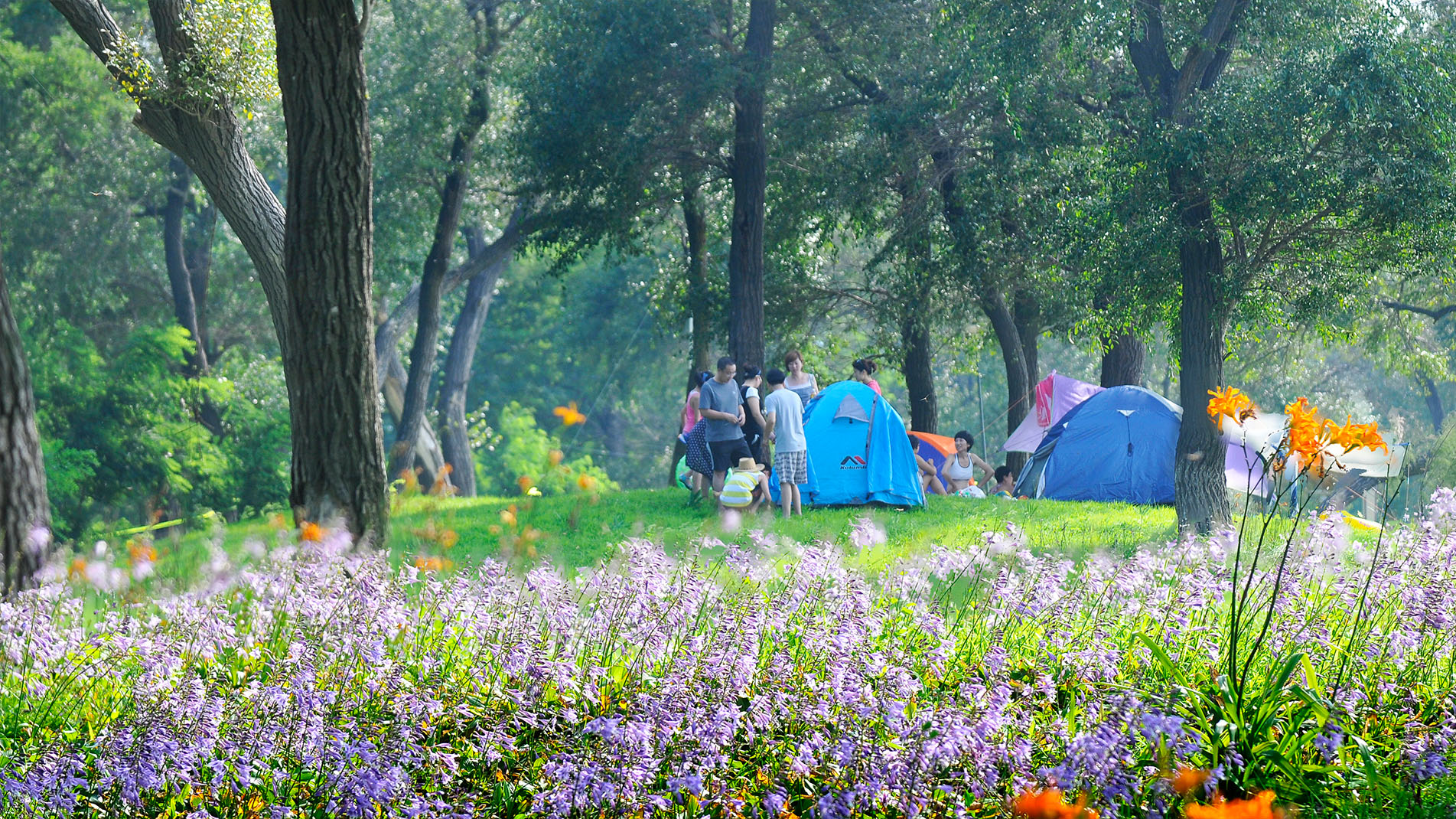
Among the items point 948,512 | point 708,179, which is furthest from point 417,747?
point 708,179

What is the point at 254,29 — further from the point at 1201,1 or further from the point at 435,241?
A: the point at 435,241

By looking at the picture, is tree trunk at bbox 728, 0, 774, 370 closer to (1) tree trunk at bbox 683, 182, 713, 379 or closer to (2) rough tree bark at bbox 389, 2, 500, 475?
(1) tree trunk at bbox 683, 182, 713, 379

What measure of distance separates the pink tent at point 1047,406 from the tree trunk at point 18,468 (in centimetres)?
1552

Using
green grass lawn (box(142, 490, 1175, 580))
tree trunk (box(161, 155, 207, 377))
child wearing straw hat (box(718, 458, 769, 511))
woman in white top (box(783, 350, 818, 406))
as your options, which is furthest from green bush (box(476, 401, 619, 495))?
child wearing straw hat (box(718, 458, 769, 511))

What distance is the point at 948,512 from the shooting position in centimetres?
1262

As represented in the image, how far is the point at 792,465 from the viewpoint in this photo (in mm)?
11336

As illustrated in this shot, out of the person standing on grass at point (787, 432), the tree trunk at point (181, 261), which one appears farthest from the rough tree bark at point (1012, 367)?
the tree trunk at point (181, 261)

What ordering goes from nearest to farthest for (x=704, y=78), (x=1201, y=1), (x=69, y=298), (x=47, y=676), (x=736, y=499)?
(x=47, y=676) < (x=736, y=499) < (x=1201, y=1) < (x=704, y=78) < (x=69, y=298)

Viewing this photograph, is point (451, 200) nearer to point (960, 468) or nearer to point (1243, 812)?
point (960, 468)

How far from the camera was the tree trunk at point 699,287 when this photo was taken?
19.9 meters

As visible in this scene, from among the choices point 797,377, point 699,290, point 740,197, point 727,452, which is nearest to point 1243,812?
point 727,452

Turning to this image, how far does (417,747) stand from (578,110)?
14.0 meters

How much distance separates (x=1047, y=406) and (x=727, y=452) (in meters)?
9.51

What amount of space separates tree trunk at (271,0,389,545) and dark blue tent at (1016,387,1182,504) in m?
12.0
